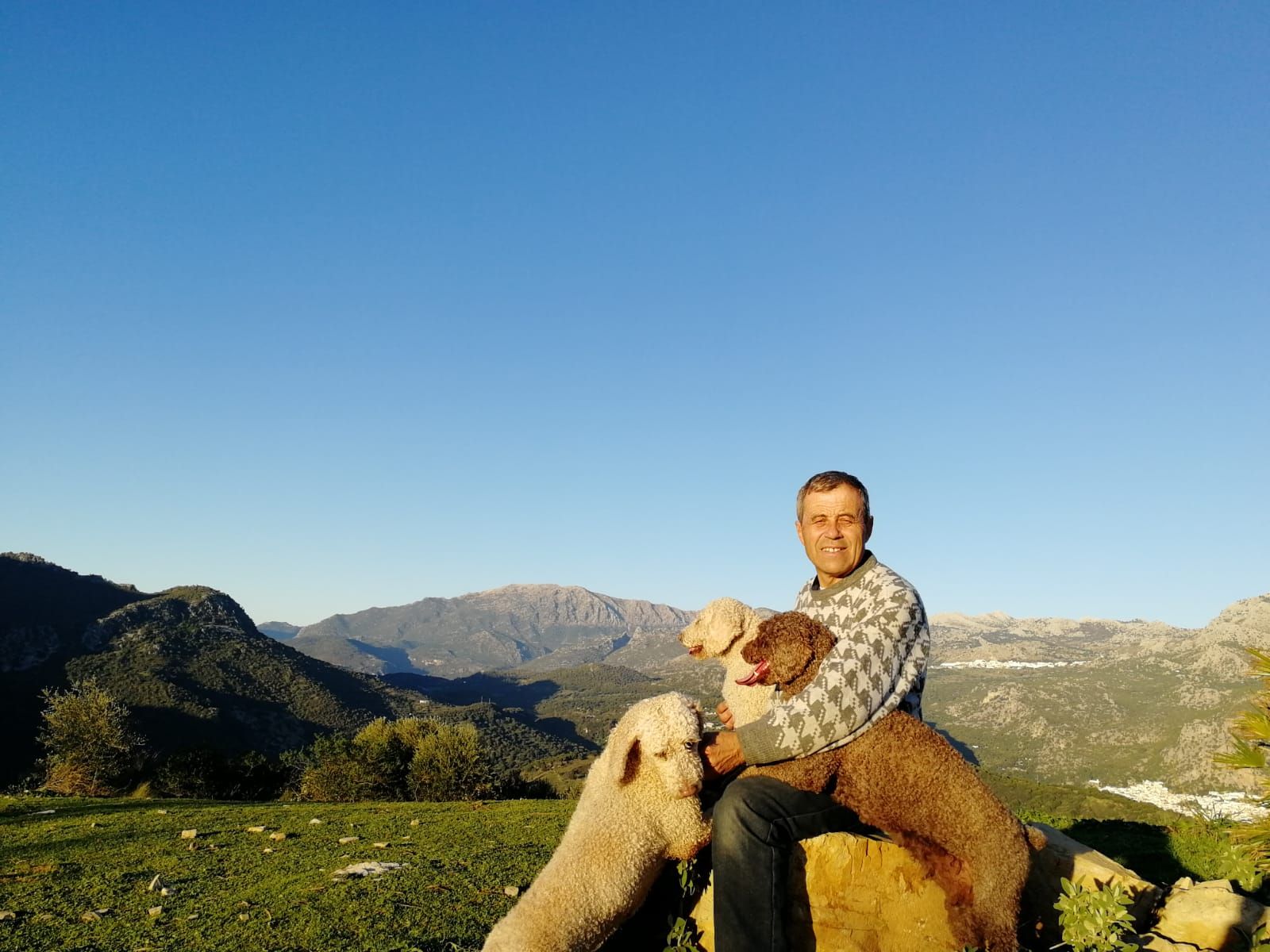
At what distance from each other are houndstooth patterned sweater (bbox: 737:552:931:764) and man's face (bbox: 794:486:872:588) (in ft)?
0.87

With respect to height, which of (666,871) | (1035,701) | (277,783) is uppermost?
(666,871)

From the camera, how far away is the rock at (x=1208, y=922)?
17.0 feet

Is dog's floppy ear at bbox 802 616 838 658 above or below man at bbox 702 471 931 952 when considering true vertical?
above

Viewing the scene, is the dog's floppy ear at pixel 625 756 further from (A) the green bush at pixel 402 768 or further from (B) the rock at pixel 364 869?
(A) the green bush at pixel 402 768

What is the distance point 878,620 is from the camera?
3.94 metres

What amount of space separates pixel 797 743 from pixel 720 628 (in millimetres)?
1406

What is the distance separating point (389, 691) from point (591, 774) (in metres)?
148

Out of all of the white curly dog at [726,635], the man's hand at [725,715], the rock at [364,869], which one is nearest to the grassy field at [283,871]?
the rock at [364,869]

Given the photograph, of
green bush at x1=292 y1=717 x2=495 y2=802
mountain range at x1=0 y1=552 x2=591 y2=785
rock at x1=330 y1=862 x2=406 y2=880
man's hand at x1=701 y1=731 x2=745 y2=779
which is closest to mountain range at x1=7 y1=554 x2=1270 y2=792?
mountain range at x1=0 y1=552 x2=591 y2=785

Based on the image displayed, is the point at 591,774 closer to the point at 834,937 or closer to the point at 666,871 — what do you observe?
the point at 666,871

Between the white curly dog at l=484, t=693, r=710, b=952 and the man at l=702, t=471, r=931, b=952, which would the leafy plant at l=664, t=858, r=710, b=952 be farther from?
the man at l=702, t=471, r=931, b=952

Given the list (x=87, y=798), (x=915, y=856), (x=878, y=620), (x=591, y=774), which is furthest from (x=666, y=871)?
(x=87, y=798)

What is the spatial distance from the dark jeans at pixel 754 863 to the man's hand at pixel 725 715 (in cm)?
95

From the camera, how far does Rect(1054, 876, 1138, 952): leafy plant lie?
403 centimetres
